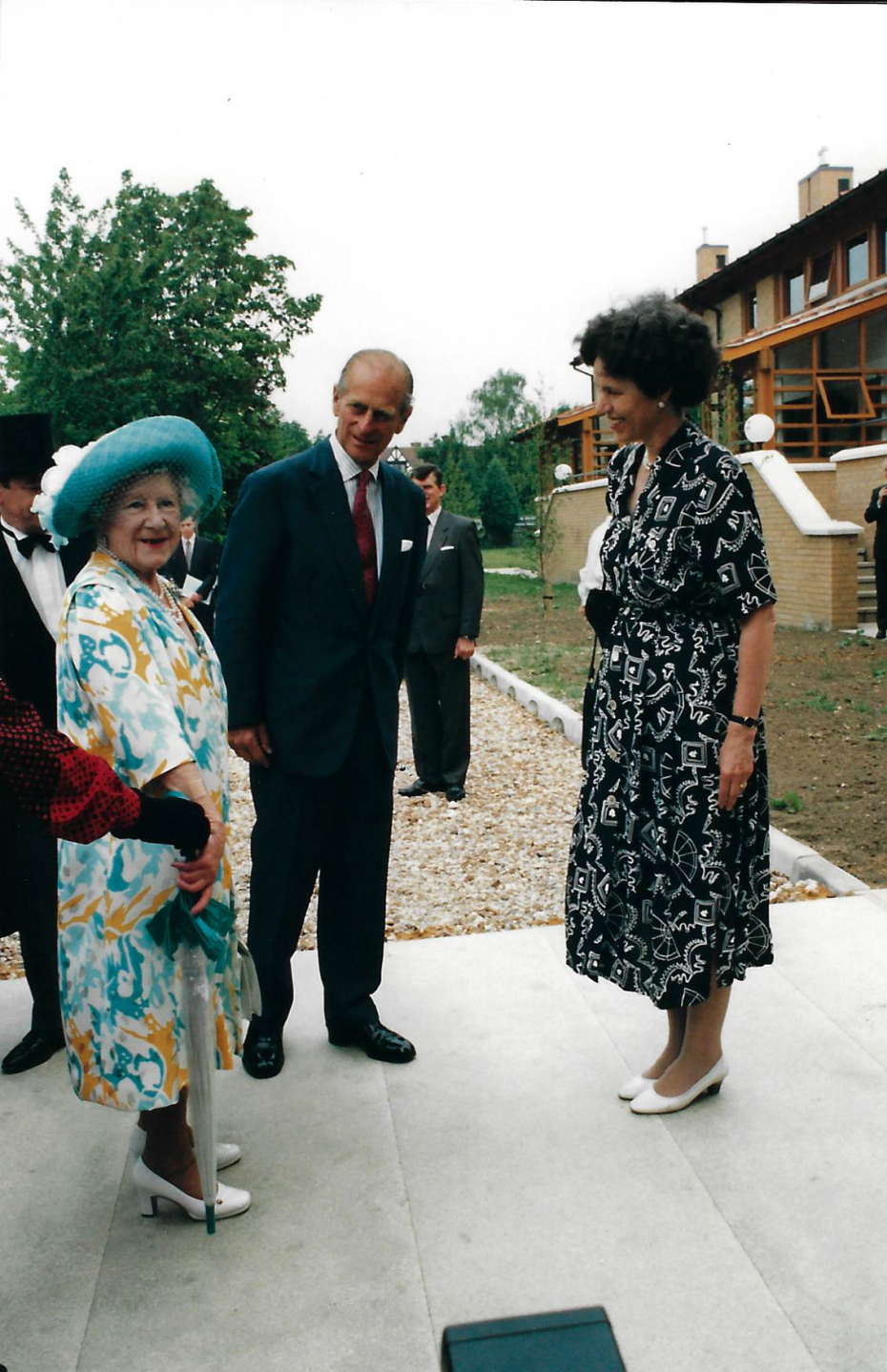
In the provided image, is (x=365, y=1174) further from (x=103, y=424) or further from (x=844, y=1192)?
(x=103, y=424)

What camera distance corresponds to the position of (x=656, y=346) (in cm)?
282

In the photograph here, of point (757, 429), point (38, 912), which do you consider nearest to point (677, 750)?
point (38, 912)

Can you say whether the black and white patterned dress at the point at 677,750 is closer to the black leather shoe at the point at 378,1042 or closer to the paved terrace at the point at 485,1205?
the paved terrace at the point at 485,1205

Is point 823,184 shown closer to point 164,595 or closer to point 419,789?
Result: point 419,789

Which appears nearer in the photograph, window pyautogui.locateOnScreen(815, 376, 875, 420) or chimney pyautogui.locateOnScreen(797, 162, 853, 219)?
window pyautogui.locateOnScreen(815, 376, 875, 420)

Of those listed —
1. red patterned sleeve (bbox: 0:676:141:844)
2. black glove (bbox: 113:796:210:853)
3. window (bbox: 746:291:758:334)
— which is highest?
window (bbox: 746:291:758:334)

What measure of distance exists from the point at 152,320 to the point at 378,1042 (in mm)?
35191

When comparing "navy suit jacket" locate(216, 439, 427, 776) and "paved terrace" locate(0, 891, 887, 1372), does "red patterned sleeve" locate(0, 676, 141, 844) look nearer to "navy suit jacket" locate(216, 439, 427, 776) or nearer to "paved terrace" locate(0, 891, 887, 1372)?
"paved terrace" locate(0, 891, 887, 1372)

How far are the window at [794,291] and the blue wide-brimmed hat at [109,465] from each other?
93.4 ft

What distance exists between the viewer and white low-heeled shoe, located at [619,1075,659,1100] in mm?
3178

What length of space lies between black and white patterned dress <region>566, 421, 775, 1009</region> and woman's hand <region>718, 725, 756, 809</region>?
1.5 inches

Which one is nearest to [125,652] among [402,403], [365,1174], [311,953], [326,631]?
[326,631]

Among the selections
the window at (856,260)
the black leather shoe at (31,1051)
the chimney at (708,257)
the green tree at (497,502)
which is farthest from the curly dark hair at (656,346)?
the green tree at (497,502)

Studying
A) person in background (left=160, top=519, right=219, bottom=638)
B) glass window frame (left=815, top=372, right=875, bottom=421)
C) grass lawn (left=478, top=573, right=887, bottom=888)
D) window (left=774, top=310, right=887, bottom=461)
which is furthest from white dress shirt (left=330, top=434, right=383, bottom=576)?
glass window frame (left=815, top=372, right=875, bottom=421)
